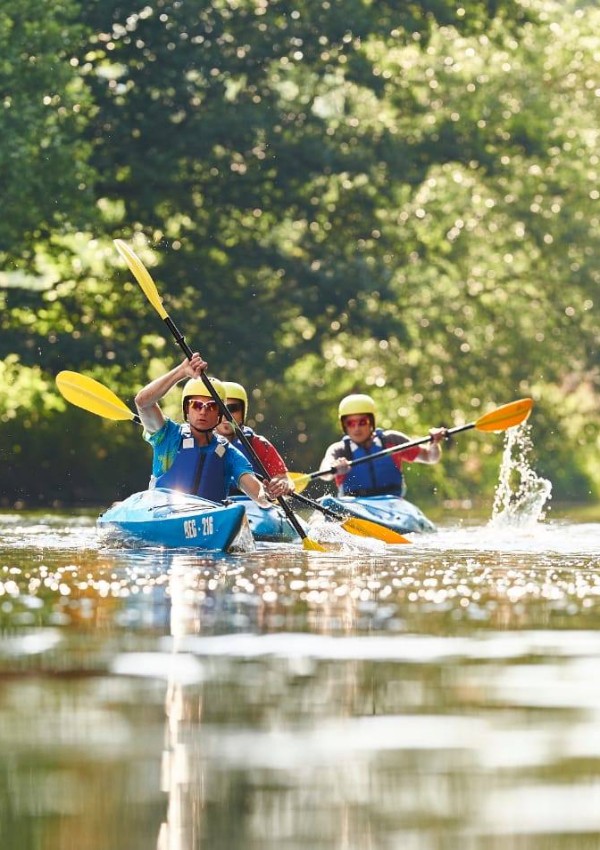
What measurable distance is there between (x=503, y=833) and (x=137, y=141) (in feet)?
87.6

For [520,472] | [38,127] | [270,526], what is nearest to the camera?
[270,526]

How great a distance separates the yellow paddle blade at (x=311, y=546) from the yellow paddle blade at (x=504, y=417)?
2771 millimetres

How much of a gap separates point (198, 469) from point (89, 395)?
2340mm

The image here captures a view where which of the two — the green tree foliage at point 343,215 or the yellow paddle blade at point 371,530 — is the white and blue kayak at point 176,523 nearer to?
the yellow paddle blade at point 371,530

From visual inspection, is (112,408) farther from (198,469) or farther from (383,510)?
(383,510)

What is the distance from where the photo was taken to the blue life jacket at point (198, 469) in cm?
1398

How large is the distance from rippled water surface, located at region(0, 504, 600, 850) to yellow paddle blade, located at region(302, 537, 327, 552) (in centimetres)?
317

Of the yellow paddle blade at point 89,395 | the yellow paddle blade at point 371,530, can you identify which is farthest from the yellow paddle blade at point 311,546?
the yellow paddle blade at point 89,395

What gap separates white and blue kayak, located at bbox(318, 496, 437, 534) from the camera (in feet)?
53.8

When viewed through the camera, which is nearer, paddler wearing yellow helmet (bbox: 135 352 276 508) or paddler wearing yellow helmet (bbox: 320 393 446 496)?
paddler wearing yellow helmet (bbox: 135 352 276 508)

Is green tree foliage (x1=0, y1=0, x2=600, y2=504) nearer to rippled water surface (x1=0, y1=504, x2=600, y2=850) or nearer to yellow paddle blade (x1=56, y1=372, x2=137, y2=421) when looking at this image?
yellow paddle blade (x1=56, y1=372, x2=137, y2=421)

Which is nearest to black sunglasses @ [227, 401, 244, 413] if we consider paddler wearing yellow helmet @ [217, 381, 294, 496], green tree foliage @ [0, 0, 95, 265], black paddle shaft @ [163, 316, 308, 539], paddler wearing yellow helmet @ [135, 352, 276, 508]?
paddler wearing yellow helmet @ [217, 381, 294, 496]

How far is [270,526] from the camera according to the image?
15328mm

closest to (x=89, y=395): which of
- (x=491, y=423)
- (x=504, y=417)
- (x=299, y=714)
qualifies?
(x=491, y=423)
